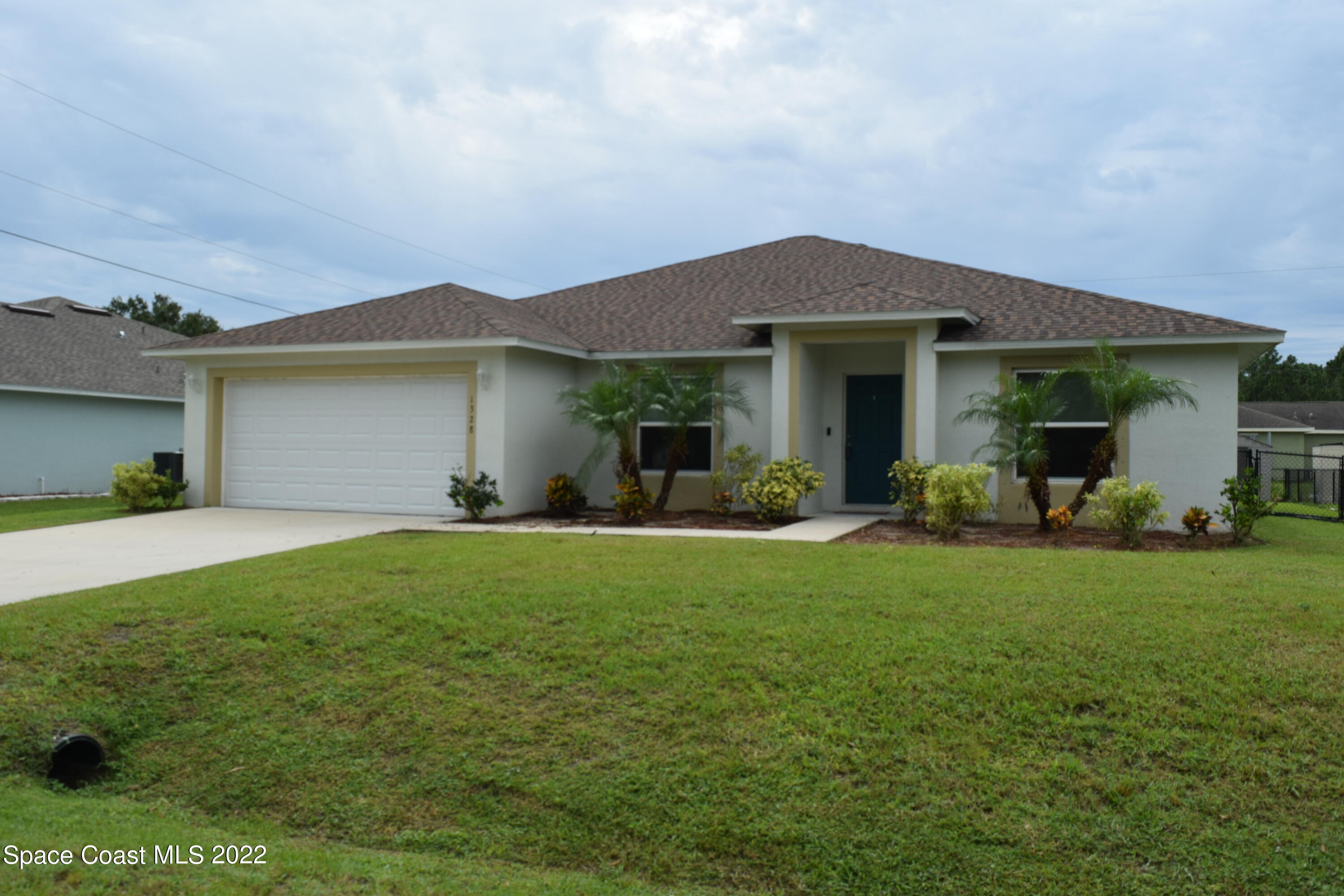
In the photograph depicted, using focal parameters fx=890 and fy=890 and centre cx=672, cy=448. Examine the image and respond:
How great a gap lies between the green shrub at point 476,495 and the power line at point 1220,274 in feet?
96.3

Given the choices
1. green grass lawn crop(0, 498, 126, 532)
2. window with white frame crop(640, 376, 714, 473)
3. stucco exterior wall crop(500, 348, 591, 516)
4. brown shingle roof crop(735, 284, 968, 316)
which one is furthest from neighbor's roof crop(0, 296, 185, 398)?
brown shingle roof crop(735, 284, 968, 316)

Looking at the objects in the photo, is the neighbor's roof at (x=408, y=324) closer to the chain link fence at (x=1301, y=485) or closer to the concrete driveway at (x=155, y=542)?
the concrete driveway at (x=155, y=542)

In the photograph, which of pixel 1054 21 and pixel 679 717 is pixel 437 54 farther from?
pixel 679 717

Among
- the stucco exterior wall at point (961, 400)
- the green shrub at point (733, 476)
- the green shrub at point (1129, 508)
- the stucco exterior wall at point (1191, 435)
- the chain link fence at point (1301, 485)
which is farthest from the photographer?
the chain link fence at point (1301, 485)

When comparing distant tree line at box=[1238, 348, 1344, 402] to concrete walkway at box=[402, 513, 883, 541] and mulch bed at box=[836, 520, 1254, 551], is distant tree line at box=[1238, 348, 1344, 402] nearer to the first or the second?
mulch bed at box=[836, 520, 1254, 551]

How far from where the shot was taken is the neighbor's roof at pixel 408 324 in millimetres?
14430

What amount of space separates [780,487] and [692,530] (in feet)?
5.16

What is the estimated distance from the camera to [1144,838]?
4195 mm

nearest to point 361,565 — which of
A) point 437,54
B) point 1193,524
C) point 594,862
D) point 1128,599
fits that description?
point 594,862

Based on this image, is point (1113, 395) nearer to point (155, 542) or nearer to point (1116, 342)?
point (1116, 342)

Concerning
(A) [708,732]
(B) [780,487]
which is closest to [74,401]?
(B) [780,487]

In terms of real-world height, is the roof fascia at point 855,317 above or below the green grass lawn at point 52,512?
above

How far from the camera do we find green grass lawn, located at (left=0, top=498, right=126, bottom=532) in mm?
13586

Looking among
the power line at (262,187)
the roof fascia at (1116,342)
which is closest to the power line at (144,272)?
the power line at (262,187)
